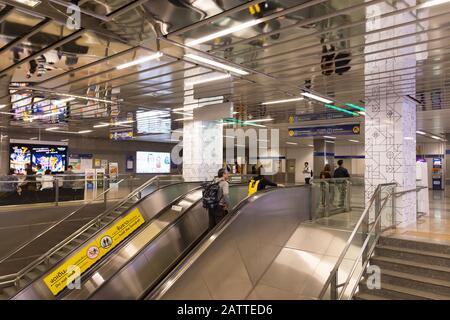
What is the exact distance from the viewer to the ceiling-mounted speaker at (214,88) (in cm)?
835

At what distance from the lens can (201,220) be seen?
8.01 m

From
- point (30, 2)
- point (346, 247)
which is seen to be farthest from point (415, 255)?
point (30, 2)

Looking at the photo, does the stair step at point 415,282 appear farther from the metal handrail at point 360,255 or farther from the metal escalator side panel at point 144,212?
the metal escalator side panel at point 144,212

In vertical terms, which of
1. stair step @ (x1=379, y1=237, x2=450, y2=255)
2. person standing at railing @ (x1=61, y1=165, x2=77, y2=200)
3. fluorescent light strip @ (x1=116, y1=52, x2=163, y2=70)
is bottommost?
stair step @ (x1=379, y1=237, x2=450, y2=255)

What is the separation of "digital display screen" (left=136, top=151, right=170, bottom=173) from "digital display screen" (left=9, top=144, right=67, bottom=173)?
6914mm

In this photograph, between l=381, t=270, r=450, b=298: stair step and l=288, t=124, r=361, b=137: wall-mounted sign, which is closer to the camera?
l=381, t=270, r=450, b=298: stair step

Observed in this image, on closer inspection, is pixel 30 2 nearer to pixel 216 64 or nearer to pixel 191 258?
pixel 216 64

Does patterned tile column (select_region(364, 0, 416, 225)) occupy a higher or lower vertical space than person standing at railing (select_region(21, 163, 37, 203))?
higher

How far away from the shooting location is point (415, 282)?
17.6 feet

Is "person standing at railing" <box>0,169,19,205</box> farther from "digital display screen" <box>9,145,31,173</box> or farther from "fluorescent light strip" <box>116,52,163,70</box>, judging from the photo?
"digital display screen" <box>9,145,31,173</box>

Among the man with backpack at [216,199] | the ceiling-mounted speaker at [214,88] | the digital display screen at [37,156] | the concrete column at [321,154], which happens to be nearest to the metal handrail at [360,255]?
the man with backpack at [216,199]

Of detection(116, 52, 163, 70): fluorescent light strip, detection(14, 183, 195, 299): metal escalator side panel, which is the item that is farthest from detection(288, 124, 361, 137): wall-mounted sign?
detection(116, 52, 163, 70): fluorescent light strip

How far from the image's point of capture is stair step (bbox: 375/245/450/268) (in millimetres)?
5668
